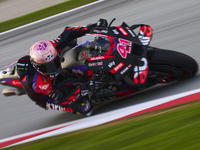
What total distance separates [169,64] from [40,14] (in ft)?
17.0

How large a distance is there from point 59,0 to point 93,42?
5.57 meters

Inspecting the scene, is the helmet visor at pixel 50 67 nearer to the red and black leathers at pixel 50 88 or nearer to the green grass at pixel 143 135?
the red and black leathers at pixel 50 88

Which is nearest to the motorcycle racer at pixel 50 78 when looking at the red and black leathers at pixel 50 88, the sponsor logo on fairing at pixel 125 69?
the red and black leathers at pixel 50 88

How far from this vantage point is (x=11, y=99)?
15.7 ft

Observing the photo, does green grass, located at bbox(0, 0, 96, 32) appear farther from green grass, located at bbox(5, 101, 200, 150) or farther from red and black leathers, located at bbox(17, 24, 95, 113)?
green grass, located at bbox(5, 101, 200, 150)

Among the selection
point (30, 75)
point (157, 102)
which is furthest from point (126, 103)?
point (30, 75)

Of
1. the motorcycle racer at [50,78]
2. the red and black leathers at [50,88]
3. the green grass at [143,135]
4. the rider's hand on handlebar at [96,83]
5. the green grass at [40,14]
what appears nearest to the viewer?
the green grass at [143,135]

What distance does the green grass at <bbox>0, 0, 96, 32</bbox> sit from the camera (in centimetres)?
722

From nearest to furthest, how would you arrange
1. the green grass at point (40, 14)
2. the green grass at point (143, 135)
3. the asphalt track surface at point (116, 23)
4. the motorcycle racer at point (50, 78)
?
the green grass at point (143, 135), the motorcycle racer at point (50, 78), the asphalt track surface at point (116, 23), the green grass at point (40, 14)

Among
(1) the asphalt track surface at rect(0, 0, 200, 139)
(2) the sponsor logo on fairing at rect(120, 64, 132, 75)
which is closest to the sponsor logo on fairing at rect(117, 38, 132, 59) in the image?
(2) the sponsor logo on fairing at rect(120, 64, 132, 75)

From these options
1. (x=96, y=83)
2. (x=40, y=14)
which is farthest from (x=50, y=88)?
(x=40, y=14)

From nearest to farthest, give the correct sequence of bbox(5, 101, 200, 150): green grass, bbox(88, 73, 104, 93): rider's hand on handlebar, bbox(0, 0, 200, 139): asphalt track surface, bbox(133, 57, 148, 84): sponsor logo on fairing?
bbox(5, 101, 200, 150): green grass, bbox(133, 57, 148, 84): sponsor logo on fairing, bbox(88, 73, 104, 93): rider's hand on handlebar, bbox(0, 0, 200, 139): asphalt track surface

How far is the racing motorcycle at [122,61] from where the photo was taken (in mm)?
2910

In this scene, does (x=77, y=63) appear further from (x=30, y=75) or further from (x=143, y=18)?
(x=143, y=18)
